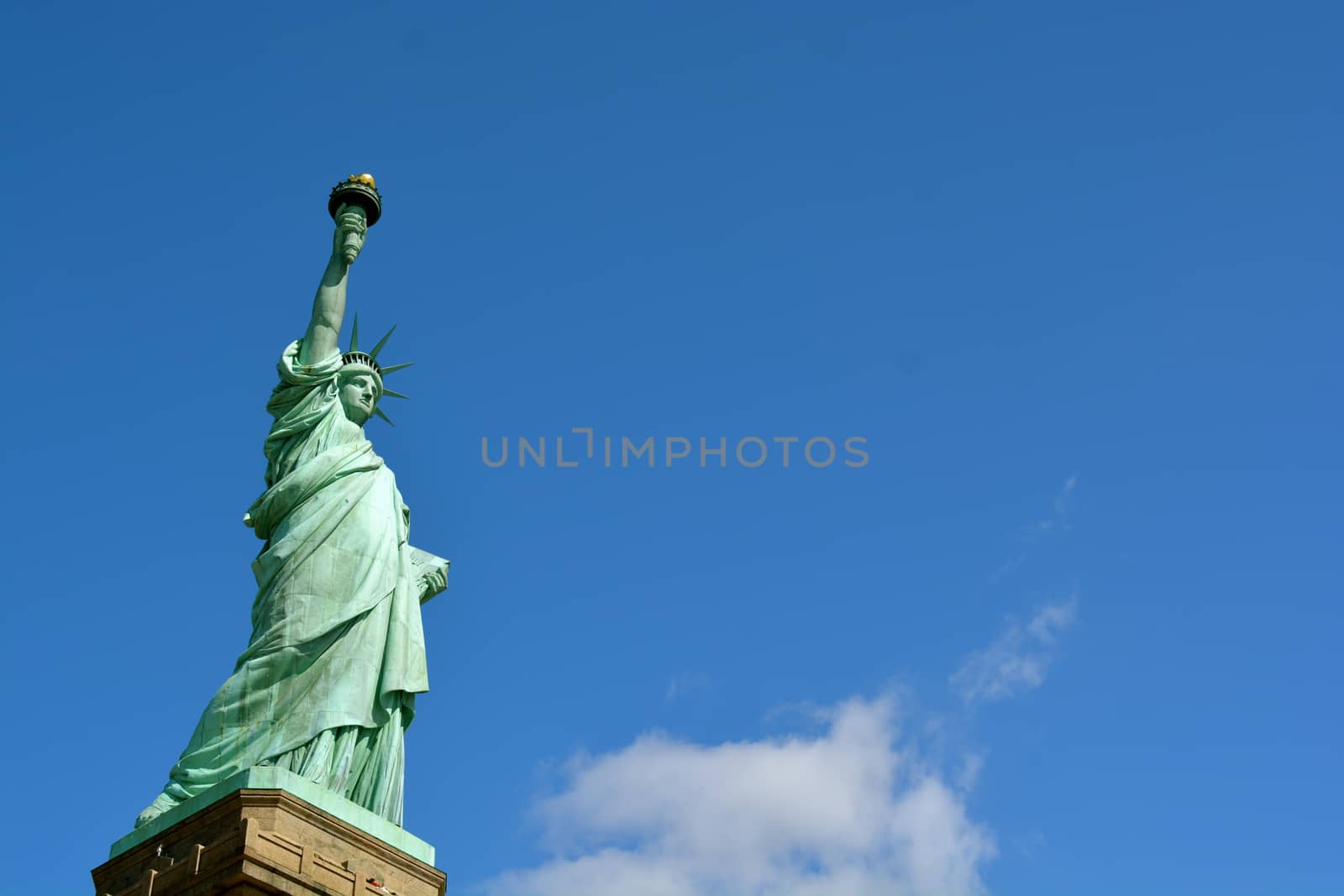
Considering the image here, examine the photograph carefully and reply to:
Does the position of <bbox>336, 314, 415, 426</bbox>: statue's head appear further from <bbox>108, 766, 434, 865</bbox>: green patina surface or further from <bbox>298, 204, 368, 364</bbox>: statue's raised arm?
<bbox>108, 766, 434, 865</bbox>: green patina surface

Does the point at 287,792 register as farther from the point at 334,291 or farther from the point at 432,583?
the point at 334,291

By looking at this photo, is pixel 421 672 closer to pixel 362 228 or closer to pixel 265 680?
pixel 265 680

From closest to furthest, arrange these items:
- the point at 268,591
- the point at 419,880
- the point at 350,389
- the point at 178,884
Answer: the point at 178,884
the point at 419,880
the point at 268,591
the point at 350,389

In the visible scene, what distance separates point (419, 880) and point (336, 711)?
8.60ft

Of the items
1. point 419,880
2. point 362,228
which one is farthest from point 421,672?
point 362,228

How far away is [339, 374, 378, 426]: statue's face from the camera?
26.8 meters

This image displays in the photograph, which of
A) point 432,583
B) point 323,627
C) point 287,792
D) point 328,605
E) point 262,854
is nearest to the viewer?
point 262,854

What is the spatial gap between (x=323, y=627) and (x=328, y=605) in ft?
1.50

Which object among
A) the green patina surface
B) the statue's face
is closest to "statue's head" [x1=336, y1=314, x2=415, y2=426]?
the statue's face

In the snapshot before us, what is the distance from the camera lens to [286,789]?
2139 centimetres

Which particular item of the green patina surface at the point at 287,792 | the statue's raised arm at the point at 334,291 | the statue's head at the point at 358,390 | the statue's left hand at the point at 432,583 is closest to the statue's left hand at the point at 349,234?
the statue's raised arm at the point at 334,291

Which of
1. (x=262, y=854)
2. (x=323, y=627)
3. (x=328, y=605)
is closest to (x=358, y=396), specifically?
(x=328, y=605)

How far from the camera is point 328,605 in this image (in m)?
24.1

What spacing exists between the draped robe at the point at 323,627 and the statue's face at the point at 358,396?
6.4 inches
